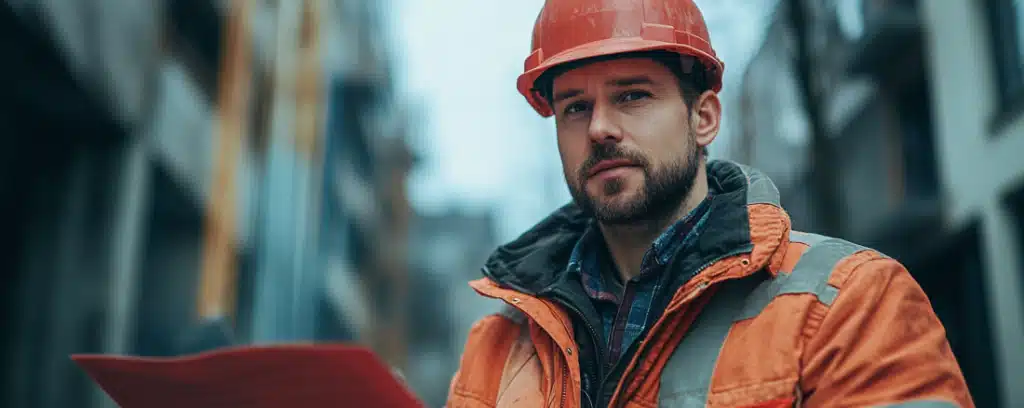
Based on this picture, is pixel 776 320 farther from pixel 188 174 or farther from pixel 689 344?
pixel 188 174

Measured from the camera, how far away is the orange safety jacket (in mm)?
2072

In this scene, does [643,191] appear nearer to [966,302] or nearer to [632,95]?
[632,95]

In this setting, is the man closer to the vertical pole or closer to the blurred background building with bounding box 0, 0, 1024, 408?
the blurred background building with bounding box 0, 0, 1024, 408

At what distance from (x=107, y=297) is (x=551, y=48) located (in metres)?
7.93

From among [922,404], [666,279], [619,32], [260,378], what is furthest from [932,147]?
[260,378]

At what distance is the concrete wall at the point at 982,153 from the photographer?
969 cm

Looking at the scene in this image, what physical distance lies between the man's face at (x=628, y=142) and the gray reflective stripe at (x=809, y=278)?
0.49 m

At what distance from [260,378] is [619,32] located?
1336 mm

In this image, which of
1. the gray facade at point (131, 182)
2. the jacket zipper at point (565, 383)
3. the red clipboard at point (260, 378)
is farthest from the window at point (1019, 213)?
the red clipboard at point (260, 378)

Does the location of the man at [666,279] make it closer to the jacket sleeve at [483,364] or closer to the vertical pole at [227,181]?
the jacket sleeve at [483,364]

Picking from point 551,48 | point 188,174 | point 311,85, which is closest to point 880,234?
point 311,85

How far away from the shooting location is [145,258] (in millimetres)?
14461

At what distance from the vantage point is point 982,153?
35.6 ft

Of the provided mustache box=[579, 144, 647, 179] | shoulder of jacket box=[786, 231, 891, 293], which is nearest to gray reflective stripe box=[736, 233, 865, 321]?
shoulder of jacket box=[786, 231, 891, 293]
